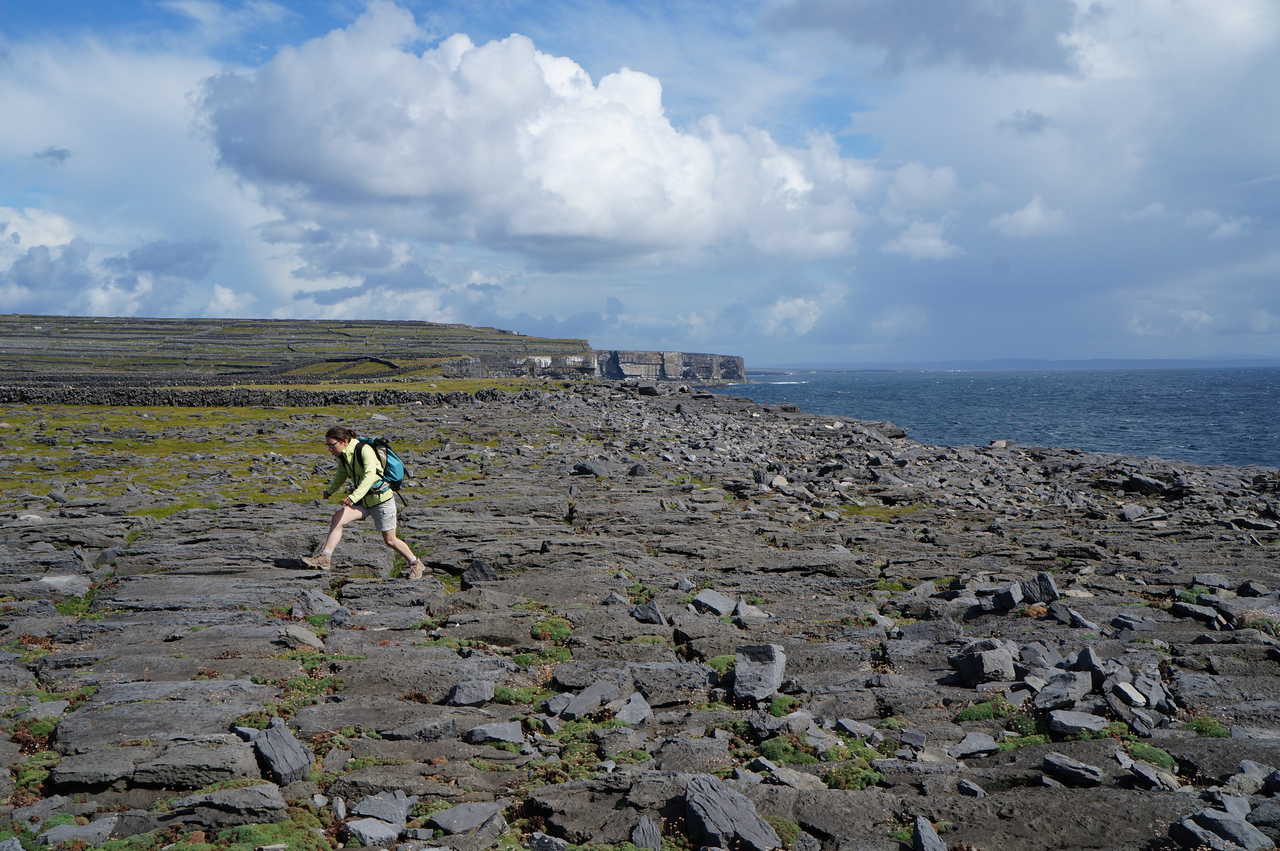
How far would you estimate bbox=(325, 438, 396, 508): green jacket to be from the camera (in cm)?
1831

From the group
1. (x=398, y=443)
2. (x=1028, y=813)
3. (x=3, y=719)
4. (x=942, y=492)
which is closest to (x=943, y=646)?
(x=1028, y=813)

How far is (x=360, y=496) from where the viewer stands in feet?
59.7

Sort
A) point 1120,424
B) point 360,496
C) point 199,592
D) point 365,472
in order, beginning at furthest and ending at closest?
point 1120,424, point 365,472, point 360,496, point 199,592

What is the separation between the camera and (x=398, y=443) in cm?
4981

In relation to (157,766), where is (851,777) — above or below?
below

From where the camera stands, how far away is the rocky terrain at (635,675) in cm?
896

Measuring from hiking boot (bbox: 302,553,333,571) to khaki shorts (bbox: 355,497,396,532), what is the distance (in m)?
1.29

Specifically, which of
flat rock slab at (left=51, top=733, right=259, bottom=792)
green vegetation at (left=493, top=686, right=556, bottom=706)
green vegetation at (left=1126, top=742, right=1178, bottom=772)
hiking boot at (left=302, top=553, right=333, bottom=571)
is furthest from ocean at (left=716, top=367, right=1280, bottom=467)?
flat rock slab at (left=51, top=733, right=259, bottom=792)

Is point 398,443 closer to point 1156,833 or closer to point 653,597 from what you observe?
point 653,597

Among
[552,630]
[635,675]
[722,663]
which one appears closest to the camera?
[635,675]

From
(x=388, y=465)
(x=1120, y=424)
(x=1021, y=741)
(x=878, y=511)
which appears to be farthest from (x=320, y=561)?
(x=1120, y=424)

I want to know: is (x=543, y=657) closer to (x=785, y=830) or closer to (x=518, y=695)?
(x=518, y=695)

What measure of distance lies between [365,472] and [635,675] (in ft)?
27.3

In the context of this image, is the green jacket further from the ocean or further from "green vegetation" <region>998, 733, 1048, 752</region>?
the ocean
